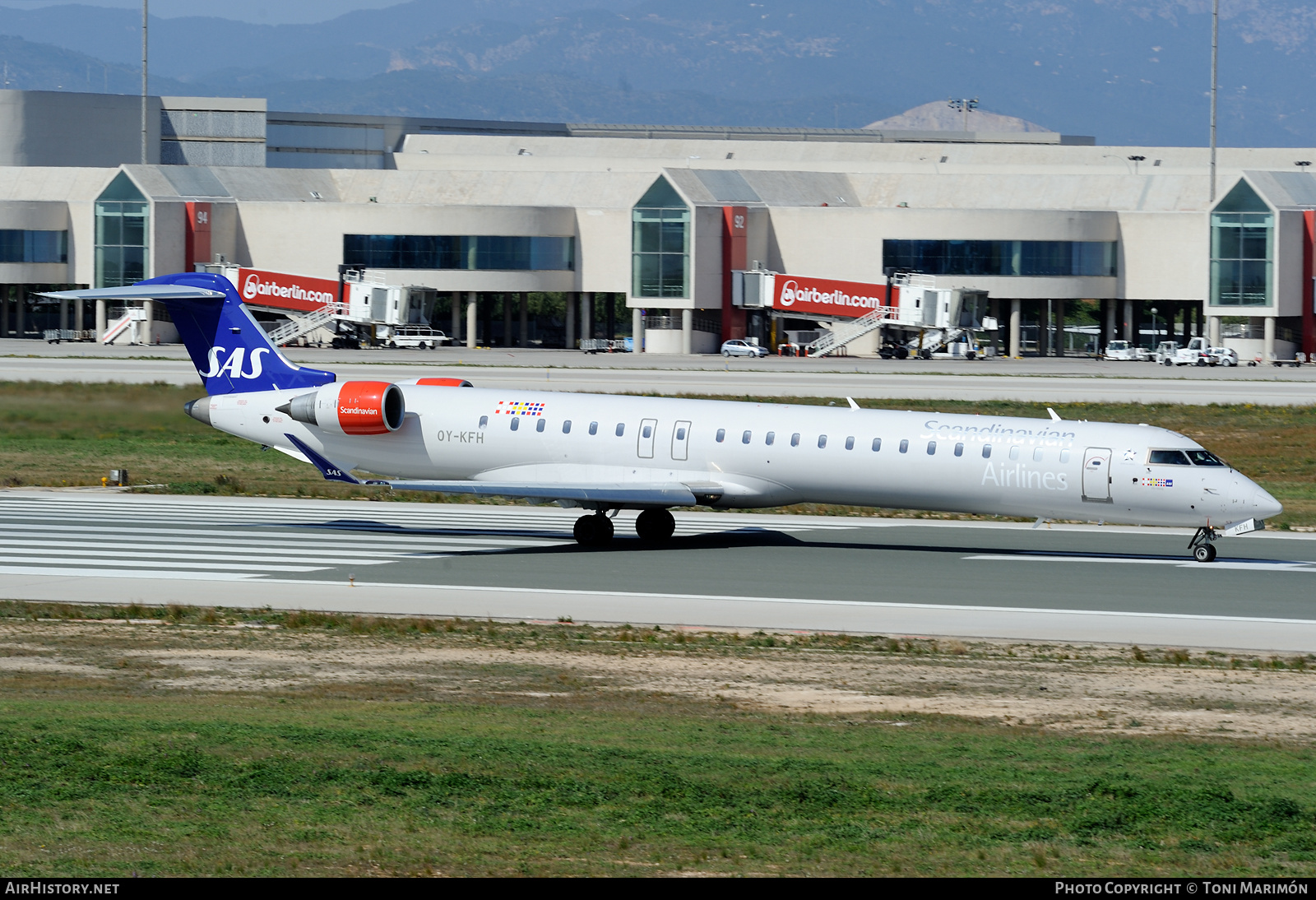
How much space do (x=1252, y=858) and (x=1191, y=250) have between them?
99059mm

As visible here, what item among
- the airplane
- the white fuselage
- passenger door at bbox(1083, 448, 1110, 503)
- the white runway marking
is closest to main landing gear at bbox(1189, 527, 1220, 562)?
the airplane

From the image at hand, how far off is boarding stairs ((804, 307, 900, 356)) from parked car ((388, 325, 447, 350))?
80.3 ft

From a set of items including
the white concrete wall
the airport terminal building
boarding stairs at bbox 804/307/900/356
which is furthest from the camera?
the white concrete wall

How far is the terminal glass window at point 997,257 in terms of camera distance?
4200 inches

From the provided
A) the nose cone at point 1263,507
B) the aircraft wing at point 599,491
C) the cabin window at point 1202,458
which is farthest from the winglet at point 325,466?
the nose cone at point 1263,507

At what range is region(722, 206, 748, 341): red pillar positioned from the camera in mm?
106750

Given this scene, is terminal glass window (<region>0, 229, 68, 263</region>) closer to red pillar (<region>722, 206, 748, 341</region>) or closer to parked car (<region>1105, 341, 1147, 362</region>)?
red pillar (<region>722, 206, 748, 341</region>)

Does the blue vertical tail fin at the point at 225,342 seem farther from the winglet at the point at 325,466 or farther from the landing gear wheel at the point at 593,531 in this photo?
the landing gear wheel at the point at 593,531

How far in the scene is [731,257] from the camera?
350 ft

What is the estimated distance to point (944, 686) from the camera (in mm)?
18797

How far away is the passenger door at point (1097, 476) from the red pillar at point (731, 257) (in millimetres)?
78017

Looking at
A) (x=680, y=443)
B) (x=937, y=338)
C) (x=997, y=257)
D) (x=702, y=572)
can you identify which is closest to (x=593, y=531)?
(x=680, y=443)

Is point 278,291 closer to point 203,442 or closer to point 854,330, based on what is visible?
point 854,330

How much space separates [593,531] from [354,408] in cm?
564
